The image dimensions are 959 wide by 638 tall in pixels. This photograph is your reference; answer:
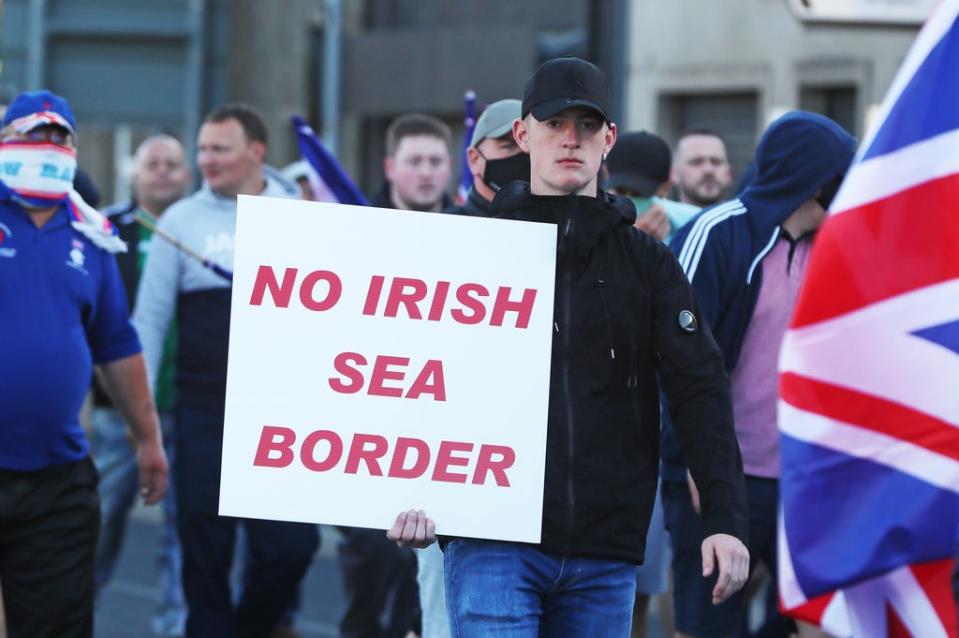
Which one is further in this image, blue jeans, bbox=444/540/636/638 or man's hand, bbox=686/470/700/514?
man's hand, bbox=686/470/700/514

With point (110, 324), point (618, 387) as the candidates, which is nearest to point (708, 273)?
point (618, 387)

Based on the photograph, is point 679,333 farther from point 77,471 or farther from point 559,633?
point 77,471

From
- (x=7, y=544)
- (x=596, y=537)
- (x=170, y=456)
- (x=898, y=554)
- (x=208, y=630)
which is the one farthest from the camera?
(x=170, y=456)

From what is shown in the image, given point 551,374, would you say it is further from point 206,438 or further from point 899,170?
point 206,438

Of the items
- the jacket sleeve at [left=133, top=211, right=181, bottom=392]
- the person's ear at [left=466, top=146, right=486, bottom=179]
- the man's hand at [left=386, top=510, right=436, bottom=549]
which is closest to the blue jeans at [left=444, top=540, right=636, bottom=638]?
the man's hand at [left=386, top=510, right=436, bottom=549]

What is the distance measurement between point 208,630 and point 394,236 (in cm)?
360

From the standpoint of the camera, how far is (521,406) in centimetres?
492

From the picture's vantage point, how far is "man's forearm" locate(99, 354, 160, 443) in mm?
6715

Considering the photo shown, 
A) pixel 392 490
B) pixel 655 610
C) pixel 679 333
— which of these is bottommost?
pixel 655 610

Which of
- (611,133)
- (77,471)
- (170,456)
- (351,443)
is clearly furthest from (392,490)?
(170,456)

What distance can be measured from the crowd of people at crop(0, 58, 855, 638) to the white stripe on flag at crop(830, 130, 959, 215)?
71cm

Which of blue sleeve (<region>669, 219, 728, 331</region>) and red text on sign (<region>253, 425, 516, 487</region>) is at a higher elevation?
blue sleeve (<region>669, 219, 728, 331</region>)

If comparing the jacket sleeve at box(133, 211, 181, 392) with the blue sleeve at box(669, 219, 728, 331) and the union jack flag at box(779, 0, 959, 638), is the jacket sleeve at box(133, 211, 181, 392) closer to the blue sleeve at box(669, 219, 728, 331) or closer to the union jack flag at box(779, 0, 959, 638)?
the blue sleeve at box(669, 219, 728, 331)

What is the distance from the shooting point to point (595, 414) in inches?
193
